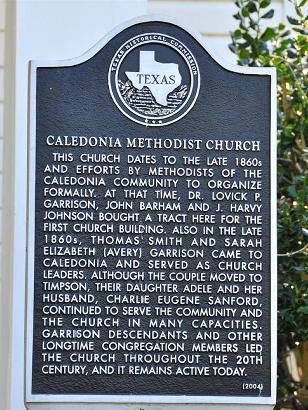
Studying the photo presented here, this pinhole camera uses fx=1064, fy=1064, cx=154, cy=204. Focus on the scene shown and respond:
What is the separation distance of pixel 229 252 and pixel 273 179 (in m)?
0.49

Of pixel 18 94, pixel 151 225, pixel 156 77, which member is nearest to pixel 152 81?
pixel 156 77

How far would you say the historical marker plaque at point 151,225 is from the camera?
19.5ft

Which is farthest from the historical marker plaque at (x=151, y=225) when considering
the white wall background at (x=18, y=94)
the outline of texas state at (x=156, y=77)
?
the white wall background at (x=18, y=94)

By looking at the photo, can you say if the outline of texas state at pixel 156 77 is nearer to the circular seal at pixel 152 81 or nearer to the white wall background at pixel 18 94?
the circular seal at pixel 152 81

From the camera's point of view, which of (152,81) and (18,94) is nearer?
(152,81)

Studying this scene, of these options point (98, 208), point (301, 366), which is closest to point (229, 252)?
point (98, 208)

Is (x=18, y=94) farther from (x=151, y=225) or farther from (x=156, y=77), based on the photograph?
(x=151, y=225)

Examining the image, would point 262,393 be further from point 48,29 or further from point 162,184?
point 48,29

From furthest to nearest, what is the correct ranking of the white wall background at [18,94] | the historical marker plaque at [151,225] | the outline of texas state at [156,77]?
the white wall background at [18,94]
the outline of texas state at [156,77]
the historical marker plaque at [151,225]

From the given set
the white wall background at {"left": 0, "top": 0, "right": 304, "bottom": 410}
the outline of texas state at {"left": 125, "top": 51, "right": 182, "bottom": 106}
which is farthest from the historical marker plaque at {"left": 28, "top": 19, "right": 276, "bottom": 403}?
the white wall background at {"left": 0, "top": 0, "right": 304, "bottom": 410}

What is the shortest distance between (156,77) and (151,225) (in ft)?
2.80

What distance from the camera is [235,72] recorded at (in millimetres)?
6168

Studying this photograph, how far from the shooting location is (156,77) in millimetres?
6113

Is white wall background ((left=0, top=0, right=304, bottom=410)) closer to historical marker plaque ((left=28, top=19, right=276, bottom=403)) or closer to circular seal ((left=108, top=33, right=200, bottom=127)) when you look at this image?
historical marker plaque ((left=28, top=19, right=276, bottom=403))
